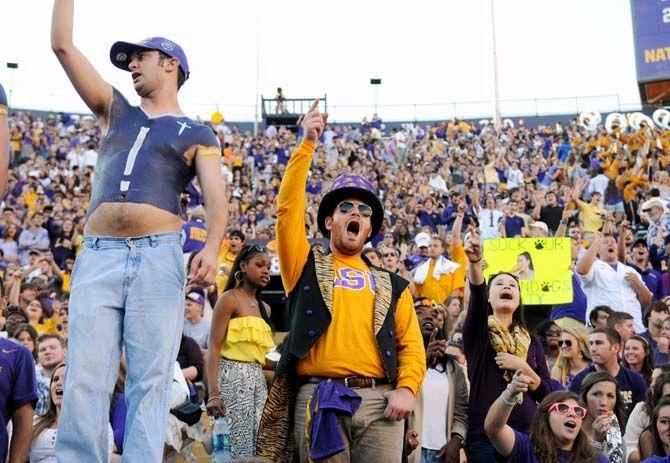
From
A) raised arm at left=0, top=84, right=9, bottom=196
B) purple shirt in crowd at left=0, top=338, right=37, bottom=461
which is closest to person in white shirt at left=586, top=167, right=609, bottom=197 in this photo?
purple shirt in crowd at left=0, top=338, right=37, bottom=461

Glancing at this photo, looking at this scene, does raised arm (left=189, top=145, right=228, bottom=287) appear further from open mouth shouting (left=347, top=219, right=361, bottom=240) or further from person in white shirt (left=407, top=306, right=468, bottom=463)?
person in white shirt (left=407, top=306, right=468, bottom=463)

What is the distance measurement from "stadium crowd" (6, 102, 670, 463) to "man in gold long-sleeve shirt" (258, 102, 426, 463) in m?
0.36

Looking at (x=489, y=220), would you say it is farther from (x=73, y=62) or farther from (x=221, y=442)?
(x=73, y=62)

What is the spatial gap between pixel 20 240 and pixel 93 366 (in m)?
12.9

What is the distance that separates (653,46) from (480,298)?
33.7m

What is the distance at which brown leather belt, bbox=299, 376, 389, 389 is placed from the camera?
4.16 metres

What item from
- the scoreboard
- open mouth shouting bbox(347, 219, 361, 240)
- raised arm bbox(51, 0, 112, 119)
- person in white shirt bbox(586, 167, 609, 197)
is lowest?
open mouth shouting bbox(347, 219, 361, 240)

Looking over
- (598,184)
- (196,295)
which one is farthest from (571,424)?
(598,184)

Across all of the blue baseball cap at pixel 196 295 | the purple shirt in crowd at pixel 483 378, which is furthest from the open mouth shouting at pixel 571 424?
the blue baseball cap at pixel 196 295

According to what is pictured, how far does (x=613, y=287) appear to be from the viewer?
9.71m

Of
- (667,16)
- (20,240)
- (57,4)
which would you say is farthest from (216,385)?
(667,16)

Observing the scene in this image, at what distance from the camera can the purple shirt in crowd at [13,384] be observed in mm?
4762

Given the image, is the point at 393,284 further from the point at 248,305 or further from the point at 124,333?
the point at 248,305

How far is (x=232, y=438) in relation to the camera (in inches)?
241
